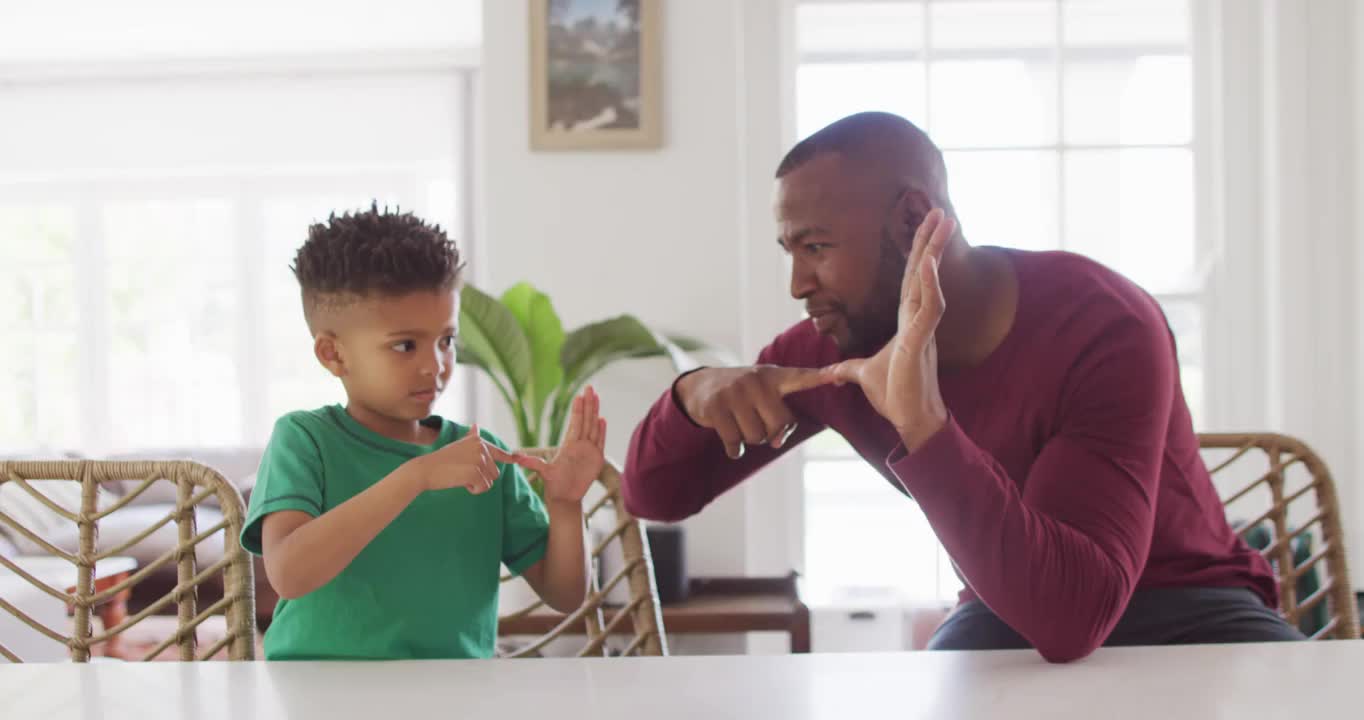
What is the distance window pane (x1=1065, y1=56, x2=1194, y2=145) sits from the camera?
304 centimetres

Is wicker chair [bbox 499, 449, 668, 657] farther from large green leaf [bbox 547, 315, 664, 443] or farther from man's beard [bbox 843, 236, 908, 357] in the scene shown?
large green leaf [bbox 547, 315, 664, 443]

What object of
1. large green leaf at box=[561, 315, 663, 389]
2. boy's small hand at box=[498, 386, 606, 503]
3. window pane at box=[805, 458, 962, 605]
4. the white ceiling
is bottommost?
window pane at box=[805, 458, 962, 605]

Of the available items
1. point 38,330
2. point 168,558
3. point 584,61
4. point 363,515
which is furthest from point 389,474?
point 38,330

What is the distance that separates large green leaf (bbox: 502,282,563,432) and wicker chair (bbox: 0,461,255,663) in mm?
1614

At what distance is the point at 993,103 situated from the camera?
304 centimetres

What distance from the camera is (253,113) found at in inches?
245

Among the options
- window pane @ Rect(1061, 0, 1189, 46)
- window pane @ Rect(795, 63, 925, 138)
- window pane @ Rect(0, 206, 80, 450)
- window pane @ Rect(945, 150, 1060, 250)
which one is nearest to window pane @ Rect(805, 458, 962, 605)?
window pane @ Rect(945, 150, 1060, 250)

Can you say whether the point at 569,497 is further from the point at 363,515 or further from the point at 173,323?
the point at 173,323

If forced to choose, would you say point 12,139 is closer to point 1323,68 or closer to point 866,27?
point 866,27

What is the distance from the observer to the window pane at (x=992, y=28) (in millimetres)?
3047

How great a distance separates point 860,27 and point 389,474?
93.5 inches

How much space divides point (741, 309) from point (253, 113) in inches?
161

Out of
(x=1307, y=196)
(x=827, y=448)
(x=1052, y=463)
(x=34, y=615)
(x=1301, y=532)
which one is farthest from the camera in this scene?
(x=827, y=448)

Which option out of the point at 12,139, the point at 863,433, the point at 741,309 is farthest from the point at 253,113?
the point at 863,433
